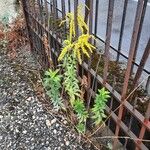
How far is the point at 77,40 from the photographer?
232cm

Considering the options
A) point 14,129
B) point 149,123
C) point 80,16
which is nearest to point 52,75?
point 80,16

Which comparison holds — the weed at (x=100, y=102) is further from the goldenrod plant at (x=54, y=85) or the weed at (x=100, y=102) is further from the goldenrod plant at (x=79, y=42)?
the goldenrod plant at (x=54, y=85)

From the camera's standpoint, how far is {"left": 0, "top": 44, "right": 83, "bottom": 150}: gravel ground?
2.76 meters

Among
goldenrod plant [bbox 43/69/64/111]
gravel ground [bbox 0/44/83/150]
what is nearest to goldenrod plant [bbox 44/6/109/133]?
goldenrod plant [bbox 43/69/64/111]

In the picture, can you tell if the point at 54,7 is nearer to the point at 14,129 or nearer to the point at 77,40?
the point at 77,40

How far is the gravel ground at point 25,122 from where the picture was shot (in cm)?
276

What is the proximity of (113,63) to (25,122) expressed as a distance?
1.13m

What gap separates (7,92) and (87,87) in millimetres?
1245

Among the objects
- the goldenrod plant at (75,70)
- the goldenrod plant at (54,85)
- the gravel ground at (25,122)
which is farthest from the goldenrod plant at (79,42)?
the gravel ground at (25,122)

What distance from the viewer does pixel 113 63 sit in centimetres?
305

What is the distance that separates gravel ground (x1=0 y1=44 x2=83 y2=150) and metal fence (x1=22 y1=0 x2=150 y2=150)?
1.38 feet

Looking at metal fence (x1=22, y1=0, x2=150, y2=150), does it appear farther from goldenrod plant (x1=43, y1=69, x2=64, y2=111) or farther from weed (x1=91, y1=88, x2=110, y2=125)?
goldenrod plant (x1=43, y1=69, x2=64, y2=111)

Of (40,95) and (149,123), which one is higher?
(149,123)

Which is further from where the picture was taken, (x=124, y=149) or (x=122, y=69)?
(x=122, y=69)
